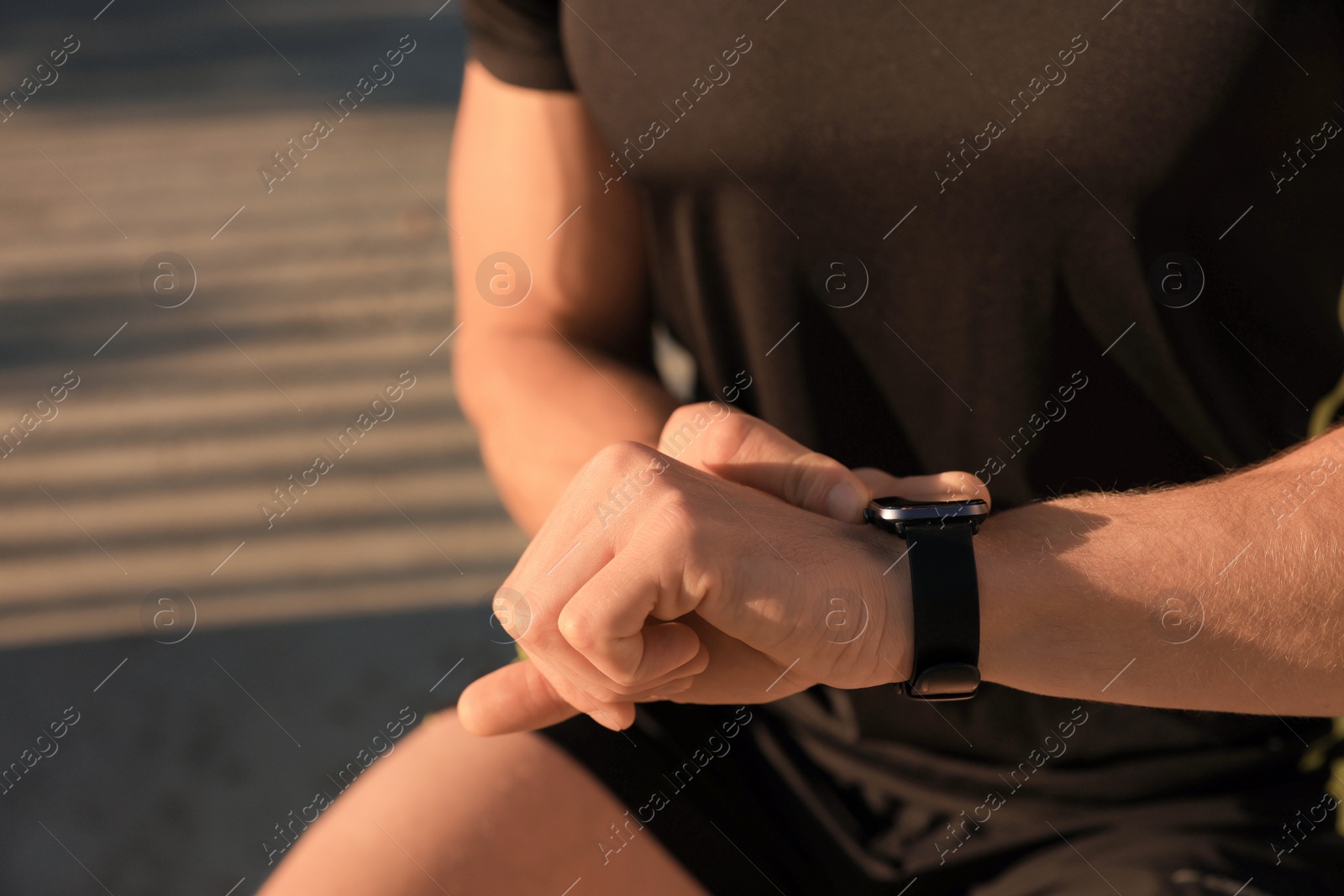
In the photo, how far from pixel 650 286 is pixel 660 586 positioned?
68cm

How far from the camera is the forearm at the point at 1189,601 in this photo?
2.33 ft

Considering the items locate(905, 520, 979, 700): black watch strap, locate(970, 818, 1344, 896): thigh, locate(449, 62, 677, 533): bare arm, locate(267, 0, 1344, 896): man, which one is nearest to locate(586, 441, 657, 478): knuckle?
locate(267, 0, 1344, 896): man

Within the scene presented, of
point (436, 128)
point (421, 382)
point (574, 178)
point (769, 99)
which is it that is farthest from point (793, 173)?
point (436, 128)

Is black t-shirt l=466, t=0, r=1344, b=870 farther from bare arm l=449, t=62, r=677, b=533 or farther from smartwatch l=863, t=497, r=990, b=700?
smartwatch l=863, t=497, r=990, b=700

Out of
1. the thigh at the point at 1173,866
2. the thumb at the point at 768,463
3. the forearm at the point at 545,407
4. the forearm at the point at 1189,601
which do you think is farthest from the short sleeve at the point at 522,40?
the thigh at the point at 1173,866

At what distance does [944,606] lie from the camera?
0.69m

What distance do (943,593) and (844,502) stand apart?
0.12 meters

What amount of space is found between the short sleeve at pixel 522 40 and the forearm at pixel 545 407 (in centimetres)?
31

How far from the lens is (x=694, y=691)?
804 mm

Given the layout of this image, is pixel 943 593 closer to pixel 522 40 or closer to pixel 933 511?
pixel 933 511

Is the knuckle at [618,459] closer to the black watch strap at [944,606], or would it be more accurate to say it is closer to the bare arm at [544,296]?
the black watch strap at [944,606]

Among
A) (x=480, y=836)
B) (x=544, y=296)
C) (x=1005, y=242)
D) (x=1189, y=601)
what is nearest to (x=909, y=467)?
(x=1005, y=242)

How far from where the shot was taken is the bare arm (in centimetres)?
109

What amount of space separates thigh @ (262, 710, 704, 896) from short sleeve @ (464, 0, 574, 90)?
30.2 inches
